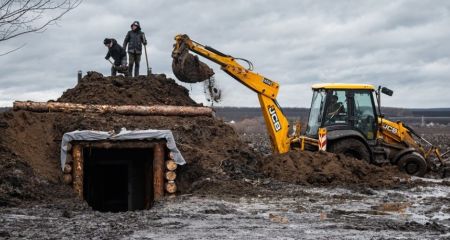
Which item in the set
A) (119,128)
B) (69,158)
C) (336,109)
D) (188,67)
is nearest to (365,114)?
(336,109)

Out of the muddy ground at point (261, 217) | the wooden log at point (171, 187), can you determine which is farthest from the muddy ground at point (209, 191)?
the wooden log at point (171, 187)

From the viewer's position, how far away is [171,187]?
1473cm

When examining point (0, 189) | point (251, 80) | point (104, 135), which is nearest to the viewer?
point (0, 189)

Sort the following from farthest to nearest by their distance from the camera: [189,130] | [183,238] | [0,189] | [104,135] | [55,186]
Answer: [189,130]
[104,135]
[55,186]
[0,189]
[183,238]

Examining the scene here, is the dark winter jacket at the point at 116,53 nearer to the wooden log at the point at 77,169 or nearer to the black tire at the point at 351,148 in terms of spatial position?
the wooden log at the point at 77,169

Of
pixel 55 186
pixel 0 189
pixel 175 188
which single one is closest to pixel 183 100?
pixel 175 188

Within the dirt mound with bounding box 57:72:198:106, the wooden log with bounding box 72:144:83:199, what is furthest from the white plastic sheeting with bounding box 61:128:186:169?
the dirt mound with bounding box 57:72:198:106

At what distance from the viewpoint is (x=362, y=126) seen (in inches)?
668

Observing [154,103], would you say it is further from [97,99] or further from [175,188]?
[175,188]

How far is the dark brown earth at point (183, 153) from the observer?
13.7 m

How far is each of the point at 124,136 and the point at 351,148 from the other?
5.78 metres

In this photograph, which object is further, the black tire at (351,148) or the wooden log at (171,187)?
the black tire at (351,148)

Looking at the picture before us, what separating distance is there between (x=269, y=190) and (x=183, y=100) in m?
4.83

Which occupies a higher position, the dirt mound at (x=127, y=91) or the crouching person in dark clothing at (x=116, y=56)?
the crouching person in dark clothing at (x=116, y=56)
